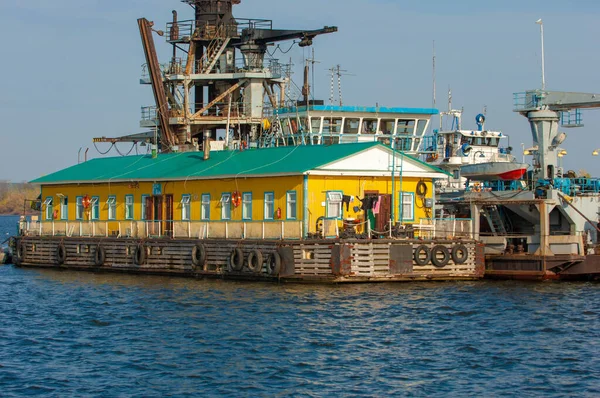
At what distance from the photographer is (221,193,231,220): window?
4350cm

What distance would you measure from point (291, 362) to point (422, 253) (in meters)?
14.1

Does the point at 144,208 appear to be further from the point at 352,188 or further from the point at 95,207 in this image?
the point at 352,188

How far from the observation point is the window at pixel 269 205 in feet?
136

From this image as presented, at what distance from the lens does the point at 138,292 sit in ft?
128

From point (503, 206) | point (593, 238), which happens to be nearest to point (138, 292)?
point (503, 206)

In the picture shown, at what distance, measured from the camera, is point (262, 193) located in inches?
1647

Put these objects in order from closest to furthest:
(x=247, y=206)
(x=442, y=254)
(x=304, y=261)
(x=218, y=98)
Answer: (x=304, y=261), (x=442, y=254), (x=247, y=206), (x=218, y=98)

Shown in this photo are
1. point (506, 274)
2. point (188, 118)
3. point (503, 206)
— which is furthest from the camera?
point (188, 118)

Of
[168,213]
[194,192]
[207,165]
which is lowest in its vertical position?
[168,213]

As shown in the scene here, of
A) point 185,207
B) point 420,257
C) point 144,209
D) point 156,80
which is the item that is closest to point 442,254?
point 420,257

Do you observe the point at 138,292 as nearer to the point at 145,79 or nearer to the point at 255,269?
the point at 255,269

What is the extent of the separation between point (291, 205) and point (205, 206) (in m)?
5.98

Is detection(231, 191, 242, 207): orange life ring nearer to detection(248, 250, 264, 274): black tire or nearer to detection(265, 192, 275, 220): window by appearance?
detection(265, 192, 275, 220): window

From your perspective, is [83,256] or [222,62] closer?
[83,256]
